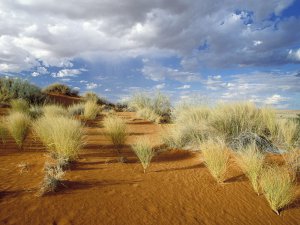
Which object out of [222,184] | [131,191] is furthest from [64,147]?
[222,184]

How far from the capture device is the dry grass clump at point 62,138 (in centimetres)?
717

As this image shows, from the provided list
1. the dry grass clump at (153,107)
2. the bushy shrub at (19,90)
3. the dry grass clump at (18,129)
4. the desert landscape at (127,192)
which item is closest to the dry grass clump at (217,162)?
the desert landscape at (127,192)

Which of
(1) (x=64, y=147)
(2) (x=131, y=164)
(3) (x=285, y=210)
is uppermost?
(1) (x=64, y=147)

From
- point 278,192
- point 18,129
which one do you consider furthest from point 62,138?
point 278,192

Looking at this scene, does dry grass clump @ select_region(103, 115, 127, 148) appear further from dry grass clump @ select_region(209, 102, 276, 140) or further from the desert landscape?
dry grass clump @ select_region(209, 102, 276, 140)

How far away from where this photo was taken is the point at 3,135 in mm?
9000

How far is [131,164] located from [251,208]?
3.08m

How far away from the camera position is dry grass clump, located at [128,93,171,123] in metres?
16.8

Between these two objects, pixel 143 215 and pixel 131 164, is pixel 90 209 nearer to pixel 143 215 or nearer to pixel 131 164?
pixel 143 215

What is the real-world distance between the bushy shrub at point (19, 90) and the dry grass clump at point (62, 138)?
10659 millimetres

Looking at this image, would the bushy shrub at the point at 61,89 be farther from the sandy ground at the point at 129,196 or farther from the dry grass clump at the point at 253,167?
the dry grass clump at the point at 253,167

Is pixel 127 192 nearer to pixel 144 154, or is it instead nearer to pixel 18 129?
pixel 144 154

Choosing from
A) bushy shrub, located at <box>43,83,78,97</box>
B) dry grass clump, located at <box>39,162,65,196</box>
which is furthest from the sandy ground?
bushy shrub, located at <box>43,83,78,97</box>

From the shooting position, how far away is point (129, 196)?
5523 mm
